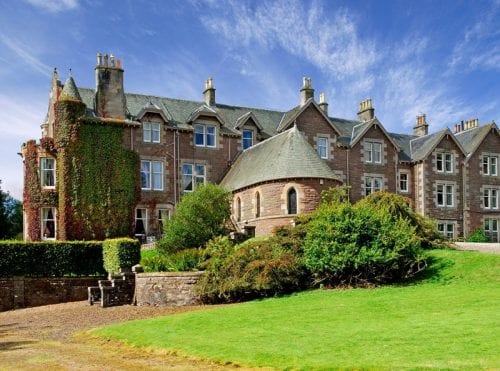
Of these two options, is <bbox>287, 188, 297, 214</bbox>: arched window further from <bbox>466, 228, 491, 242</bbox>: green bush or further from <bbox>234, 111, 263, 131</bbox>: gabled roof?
<bbox>466, 228, 491, 242</bbox>: green bush

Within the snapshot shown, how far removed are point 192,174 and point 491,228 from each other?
89.0 ft

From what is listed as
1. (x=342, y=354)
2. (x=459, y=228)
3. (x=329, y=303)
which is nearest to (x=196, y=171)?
(x=459, y=228)

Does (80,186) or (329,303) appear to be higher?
(80,186)

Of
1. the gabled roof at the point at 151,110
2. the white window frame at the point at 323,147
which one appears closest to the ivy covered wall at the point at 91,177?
the gabled roof at the point at 151,110

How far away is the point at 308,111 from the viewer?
45094 millimetres

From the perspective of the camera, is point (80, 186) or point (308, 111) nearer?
point (80, 186)

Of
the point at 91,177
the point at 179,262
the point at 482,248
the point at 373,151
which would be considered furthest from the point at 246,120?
the point at 179,262

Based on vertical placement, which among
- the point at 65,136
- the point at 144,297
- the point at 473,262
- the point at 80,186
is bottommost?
the point at 144,297

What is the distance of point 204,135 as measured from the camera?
4303 cm

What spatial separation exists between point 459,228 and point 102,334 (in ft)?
131

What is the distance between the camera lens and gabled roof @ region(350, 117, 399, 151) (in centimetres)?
4678

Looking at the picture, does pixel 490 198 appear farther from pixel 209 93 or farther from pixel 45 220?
pixel 45 220

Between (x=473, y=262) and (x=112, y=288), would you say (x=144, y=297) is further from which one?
(x=473, y=262)

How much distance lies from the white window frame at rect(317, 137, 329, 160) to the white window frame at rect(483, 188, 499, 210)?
51.9 feet
